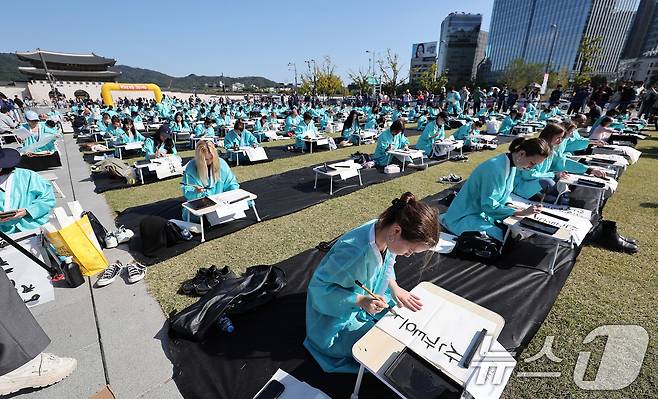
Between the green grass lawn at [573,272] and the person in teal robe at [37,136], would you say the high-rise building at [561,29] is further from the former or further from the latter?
the person in teal robe at [37,136]

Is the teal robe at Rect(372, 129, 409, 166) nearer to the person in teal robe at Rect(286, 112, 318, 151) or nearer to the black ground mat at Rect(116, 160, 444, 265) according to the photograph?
the black ground mat at Rect(116, 160, 444, 265)

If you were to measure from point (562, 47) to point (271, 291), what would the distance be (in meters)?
94.5

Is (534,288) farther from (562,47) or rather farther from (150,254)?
(562,47)

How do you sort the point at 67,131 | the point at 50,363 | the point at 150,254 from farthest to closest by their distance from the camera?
the point at 67,131, the point at 150,254, the point at 50,363

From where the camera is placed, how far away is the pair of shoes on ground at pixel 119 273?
3561 millimetres

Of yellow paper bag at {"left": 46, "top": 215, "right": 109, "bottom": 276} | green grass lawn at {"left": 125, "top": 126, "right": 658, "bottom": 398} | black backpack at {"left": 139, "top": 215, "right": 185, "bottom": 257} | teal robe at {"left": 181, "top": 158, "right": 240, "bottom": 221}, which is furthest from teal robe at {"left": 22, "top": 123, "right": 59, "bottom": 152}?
yellow paper bag at {"left": 46, "top": 215, "right": 109, "bottom": 276}

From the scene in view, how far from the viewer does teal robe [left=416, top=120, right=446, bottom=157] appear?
942 centimetres

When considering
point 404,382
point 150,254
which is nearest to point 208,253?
point 150,254

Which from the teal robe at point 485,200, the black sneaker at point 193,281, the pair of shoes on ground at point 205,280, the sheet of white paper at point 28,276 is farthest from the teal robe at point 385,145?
the sheet of white paper at point 28,276

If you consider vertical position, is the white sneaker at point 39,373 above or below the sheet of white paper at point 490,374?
below

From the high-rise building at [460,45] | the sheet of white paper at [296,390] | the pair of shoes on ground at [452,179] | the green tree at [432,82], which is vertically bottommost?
the pair of shoes on ground at [452,179]

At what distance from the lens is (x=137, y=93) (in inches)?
1462

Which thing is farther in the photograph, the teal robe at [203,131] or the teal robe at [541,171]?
the teal robe at [203,131]

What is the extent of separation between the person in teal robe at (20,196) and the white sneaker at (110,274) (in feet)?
3.88
